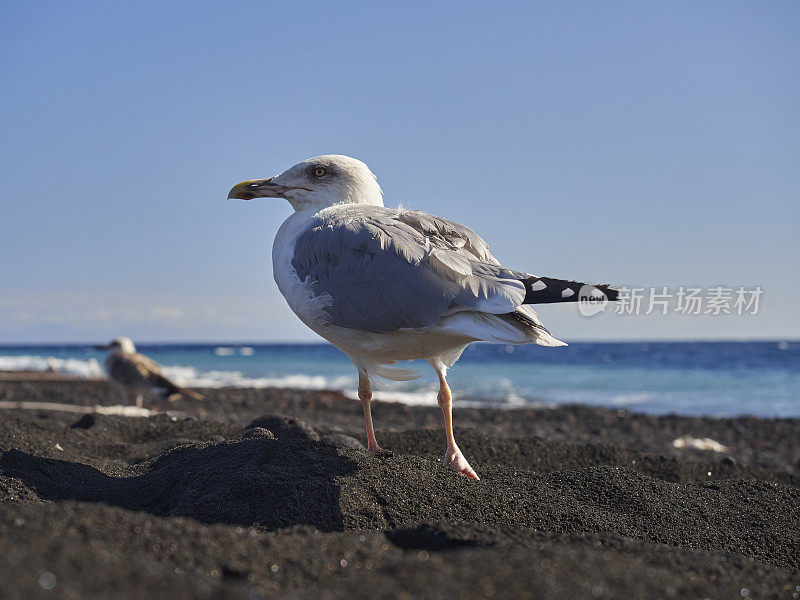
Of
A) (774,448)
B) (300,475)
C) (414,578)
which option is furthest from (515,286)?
(774,448)

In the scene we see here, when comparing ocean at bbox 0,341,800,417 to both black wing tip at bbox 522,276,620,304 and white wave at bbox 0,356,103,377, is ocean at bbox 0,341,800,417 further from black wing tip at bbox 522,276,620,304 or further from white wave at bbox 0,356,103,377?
black wing tip at bbox 522,276,620,304

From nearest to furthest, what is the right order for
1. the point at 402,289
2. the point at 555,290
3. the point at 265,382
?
the point at 555,290
the point at 402,289
the point at 265,382

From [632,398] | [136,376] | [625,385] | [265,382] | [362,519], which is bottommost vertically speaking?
[265,382]

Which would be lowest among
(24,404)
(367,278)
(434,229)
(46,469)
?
(24,404)

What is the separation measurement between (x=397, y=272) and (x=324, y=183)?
4.20ft

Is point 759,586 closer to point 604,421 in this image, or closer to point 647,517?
point 647,517

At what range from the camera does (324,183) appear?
462cm

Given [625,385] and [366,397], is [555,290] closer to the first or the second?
[366,397]

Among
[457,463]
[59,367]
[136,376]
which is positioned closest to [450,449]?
[457,463]

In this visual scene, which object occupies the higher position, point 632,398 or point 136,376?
point 136,376

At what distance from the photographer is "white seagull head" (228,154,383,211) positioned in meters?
4.61

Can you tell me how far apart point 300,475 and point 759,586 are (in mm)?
2094

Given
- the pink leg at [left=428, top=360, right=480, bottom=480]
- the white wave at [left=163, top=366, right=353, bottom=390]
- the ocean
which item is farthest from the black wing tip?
the white wave at [left=163, top=366, right=353, bottom=390]

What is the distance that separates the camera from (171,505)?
3.32 meters
